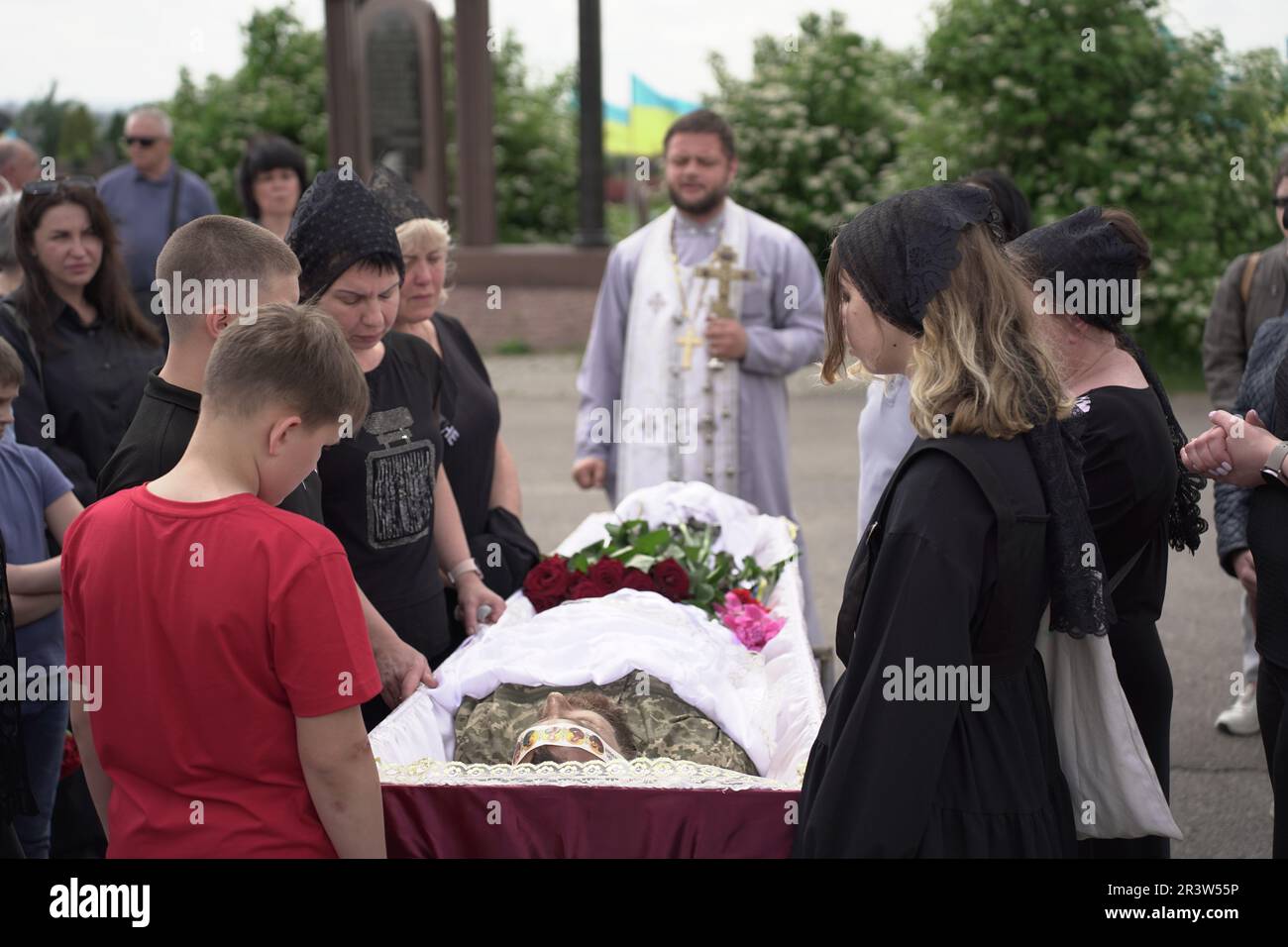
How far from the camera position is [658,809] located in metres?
2.90

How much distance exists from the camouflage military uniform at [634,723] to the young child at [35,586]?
1.12 m

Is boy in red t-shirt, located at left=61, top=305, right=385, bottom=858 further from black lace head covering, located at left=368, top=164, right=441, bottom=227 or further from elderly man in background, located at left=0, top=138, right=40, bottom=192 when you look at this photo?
elderly man in background, located at left=0, top=138, right=40, bottom=192

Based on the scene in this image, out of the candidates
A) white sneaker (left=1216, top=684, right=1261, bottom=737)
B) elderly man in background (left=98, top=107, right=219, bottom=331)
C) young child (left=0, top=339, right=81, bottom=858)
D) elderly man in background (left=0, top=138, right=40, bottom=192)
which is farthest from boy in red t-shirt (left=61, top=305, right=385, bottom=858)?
elderly man in background (left=98, top=107, right=219, bottom=331)

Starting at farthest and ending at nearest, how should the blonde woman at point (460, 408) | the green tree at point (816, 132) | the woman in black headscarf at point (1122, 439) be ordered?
the green tree at point (816, 132), the blonde woman at point (460, 408), the woman in black headscarf at point (1122, 439)

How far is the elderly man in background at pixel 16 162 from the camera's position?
754 centimetres

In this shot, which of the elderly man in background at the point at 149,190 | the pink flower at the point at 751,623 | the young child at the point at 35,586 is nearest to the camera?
the young child at the point at 35,586

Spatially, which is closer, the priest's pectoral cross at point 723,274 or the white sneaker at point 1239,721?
the white sneaker at point 1239,721

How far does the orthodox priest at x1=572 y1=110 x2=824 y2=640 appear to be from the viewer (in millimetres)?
6105

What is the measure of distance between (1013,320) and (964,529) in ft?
1.39

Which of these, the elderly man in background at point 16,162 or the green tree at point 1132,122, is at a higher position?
the green tree at point 1132,122

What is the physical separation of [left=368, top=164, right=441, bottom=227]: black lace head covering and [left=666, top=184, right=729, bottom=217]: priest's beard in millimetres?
1566

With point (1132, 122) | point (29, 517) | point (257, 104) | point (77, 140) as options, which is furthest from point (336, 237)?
point (77, 140)

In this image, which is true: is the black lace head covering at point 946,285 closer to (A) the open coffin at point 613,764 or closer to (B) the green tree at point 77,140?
(A) the open coffin at point 613,764

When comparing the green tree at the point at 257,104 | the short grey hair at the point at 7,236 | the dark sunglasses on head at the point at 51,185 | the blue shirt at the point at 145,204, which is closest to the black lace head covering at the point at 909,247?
the dark sunglasses on head at the point at 51,185
